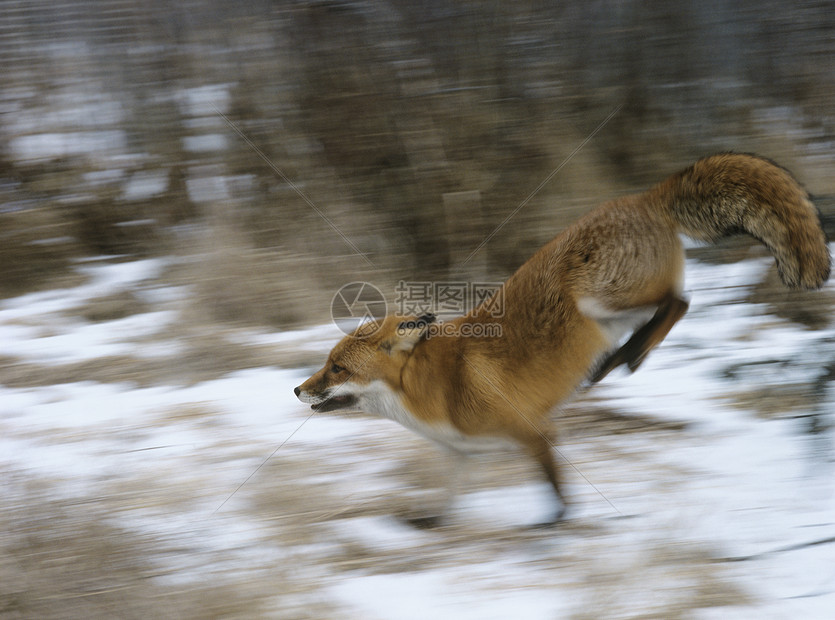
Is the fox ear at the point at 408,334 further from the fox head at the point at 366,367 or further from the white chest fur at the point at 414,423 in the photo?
the white chest fur at the point at 414,423

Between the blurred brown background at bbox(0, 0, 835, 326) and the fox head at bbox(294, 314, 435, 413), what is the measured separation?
4191mm

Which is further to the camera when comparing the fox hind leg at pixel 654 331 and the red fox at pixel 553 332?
the fox hind leg at pixel 654 331

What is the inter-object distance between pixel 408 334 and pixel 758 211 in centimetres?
190

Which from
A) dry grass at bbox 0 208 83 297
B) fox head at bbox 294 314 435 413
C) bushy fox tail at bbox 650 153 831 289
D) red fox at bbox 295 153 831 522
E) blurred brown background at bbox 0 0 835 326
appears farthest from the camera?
blurred brown background at bbox 0 0 835 326

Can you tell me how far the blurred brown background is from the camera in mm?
8188

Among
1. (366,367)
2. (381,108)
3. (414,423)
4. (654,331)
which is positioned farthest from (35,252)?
(654,331)

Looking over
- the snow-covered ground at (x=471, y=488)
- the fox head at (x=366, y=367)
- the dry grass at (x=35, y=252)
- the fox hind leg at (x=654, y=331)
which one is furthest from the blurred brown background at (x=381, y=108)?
the fox hind leg at (x=654, y=331)

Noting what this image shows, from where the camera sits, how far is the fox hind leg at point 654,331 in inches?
148

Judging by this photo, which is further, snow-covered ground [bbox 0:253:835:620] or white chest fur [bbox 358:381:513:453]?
white chest fur [bbox 358:381:513:453]

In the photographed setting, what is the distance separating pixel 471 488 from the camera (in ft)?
14.2

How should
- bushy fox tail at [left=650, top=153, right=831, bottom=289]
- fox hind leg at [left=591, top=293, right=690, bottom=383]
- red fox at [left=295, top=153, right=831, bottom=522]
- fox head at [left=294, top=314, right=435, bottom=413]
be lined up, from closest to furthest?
bushy fox tail at [left=650, top=153, right=831, bottom=289], red fox at [left=295, top=153, right=831, bottom=522], fox hind leg at [left=591, top=293, right=690, bottom=383], fox head at [left=294, top=314, right=435, bottom=413]

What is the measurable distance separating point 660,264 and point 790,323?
3.27 metres

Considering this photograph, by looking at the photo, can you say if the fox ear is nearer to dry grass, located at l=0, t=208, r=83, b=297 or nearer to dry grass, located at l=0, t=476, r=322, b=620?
dry grass, located at l=0, t=476, r=322, b=620

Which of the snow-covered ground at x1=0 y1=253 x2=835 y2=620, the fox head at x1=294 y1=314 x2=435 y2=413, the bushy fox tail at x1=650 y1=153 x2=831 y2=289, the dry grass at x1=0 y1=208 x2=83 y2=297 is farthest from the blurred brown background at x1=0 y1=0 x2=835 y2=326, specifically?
the bushy fox tail at x1=650 y1=153 x2=831 y2=289
